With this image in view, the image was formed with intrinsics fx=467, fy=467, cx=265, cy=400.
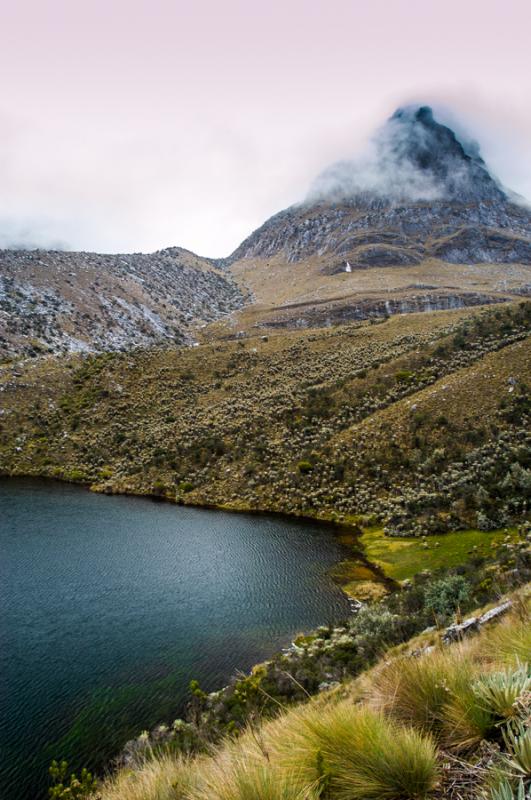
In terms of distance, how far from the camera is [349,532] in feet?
136

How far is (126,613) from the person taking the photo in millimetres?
26750

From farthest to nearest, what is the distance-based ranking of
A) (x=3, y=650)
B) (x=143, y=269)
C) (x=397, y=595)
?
(x=143, y=269) → (x=397, y=595) → (x=3, y=650)

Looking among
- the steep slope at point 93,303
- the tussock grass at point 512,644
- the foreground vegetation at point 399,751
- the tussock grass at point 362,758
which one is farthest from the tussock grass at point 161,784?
the steep slope at point 93,303

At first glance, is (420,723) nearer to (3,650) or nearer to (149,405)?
(3,650)

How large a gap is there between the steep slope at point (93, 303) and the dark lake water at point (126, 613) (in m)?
71.3

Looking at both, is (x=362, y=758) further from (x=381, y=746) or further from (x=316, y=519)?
(x=316, y=519)

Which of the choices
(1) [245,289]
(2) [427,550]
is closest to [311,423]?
(2) [427,550]

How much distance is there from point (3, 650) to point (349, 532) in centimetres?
2754

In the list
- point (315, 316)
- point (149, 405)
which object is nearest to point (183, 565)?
point (149, 405)

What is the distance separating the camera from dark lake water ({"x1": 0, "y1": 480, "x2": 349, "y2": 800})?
59.1 feet

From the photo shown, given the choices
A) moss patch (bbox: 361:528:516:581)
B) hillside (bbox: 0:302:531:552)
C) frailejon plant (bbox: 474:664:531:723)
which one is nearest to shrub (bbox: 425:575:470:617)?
moss patch (bbox: 361:528:516:581)

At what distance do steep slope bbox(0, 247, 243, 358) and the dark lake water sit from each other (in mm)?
71341

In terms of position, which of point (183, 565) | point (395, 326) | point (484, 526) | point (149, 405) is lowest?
point (484, 526)

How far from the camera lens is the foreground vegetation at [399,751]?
366cm
